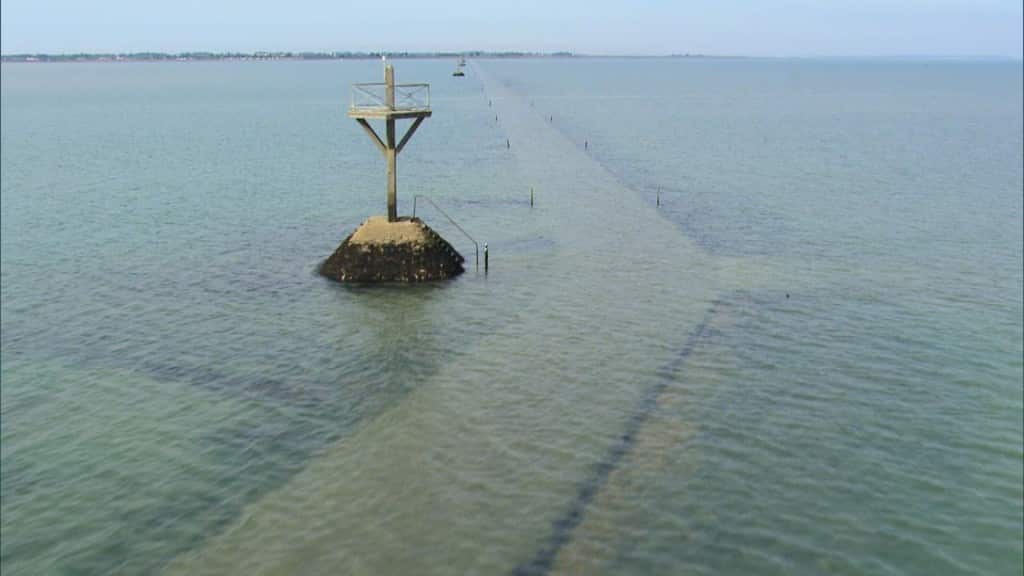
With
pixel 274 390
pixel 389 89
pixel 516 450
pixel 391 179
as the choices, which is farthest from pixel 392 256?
pixel 516 450

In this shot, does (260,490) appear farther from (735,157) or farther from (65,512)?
(735,157)

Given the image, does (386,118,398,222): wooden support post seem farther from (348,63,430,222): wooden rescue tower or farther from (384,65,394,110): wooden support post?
(384,65,394,110): wooden support post

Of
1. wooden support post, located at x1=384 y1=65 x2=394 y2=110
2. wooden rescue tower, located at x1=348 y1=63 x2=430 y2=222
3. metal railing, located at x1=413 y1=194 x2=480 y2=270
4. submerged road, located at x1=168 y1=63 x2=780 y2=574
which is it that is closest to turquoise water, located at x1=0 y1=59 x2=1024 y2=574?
submerged road, located at x1=168 y1=63 x2=780 y2=574

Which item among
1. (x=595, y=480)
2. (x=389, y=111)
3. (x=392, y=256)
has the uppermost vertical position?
(x=389, y=111)

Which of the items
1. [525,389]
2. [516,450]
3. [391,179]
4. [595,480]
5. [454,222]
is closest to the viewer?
[595,480]

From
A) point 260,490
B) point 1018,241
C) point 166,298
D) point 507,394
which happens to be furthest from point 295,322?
point 1018,241

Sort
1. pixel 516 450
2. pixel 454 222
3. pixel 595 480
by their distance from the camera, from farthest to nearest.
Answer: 1. pixel 454 222
2. pixel 516 450
3. pixel 595 480

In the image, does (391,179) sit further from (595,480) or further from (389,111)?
(595,480)
